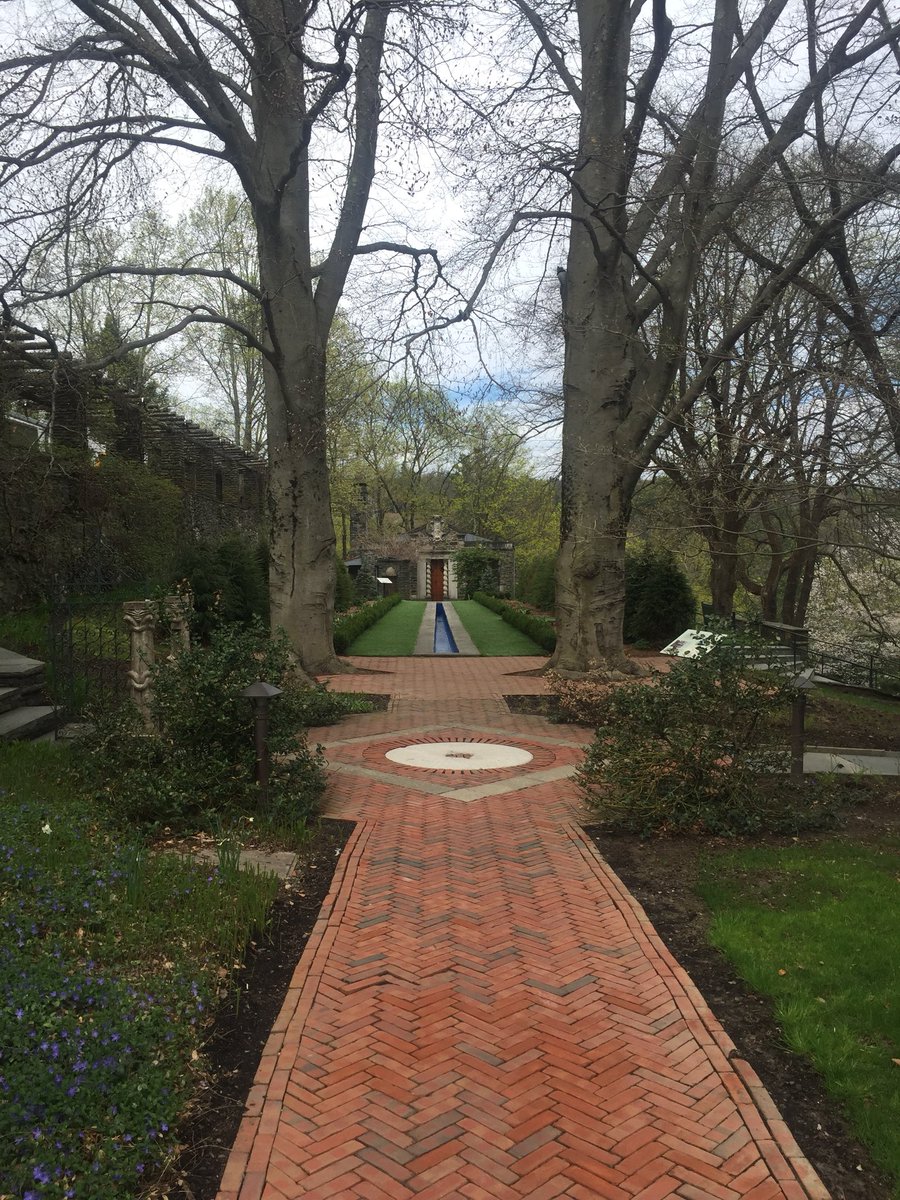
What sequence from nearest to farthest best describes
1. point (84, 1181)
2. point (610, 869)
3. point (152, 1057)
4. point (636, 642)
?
1. point (84, 1181)
2. point (152, 1057)
3. point (610, 869)
4. point (636, 642)

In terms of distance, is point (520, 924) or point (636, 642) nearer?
point (520, 924)

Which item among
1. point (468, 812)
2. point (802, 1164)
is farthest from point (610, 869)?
point (802, 1164)

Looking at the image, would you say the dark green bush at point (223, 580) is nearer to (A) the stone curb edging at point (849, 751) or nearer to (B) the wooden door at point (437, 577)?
(A) the stone curb edging at point (849, 751)

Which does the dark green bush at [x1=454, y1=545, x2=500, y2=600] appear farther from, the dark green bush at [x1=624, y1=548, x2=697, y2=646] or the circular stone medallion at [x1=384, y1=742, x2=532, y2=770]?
the circular stone medallion at [x1=384, y1=742, x2=532, y2=770]

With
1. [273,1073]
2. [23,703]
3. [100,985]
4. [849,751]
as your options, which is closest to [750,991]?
[273,1073]

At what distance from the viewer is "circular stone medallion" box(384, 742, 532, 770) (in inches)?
357

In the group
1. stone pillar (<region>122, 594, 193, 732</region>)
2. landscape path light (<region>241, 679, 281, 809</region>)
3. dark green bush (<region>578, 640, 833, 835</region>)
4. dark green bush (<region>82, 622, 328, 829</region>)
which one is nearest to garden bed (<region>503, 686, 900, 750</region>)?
dark green bush (<region>578, 640, 833, 835</region>)

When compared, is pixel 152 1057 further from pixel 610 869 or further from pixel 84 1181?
→ pixel 610 869

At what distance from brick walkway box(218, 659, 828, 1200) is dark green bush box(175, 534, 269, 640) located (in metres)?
10.4

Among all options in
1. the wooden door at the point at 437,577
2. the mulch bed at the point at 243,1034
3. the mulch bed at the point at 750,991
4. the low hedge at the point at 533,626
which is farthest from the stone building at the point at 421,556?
the mulch bed at the point at 243,1034

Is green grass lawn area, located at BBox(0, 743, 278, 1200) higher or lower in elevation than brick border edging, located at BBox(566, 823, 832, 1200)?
higher

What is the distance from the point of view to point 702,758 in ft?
22.7

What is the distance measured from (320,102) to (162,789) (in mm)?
7789

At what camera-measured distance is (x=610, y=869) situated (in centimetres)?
604
